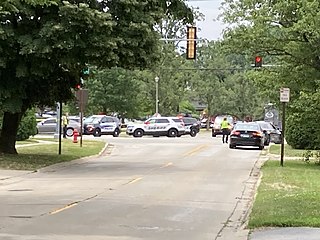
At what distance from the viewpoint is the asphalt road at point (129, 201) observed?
37.8 feet

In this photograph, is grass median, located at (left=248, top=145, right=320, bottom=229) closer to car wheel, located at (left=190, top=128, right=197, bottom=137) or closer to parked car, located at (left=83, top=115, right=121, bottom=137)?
parked car, located at (left=83, top=115, right=121, bottom=137)

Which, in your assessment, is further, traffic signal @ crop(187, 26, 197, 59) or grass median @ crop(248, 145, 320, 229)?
traffic signal @ crop(187, 26, 197, 59)

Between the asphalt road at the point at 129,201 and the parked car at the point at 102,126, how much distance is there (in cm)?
3019

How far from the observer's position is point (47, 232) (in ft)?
36.8

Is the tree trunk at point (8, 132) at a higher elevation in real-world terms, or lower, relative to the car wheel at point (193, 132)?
higher

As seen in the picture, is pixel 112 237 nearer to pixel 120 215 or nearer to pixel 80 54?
pixel 120 215

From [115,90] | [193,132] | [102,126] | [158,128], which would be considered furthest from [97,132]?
[115,90]

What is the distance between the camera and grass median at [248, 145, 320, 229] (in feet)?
38.7

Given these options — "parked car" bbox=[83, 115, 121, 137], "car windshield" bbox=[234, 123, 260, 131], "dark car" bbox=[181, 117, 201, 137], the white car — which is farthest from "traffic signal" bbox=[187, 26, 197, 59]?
"dark car" bbox=[181, 117, 201, 137]

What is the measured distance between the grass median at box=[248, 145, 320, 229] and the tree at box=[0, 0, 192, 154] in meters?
6.05

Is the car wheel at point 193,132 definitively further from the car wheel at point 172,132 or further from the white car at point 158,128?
the car wheel at point 172,132

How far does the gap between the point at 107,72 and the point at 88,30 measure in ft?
154

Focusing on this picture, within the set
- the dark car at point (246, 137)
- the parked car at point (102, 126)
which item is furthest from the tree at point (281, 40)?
the parked car at point (102, 126)

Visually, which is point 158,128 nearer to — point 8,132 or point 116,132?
point 116,132
